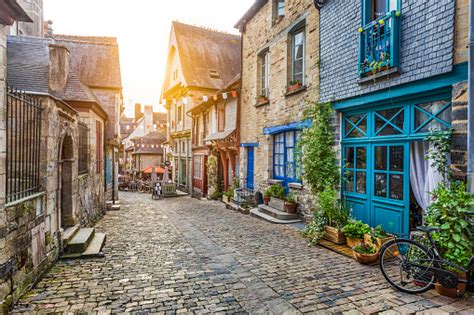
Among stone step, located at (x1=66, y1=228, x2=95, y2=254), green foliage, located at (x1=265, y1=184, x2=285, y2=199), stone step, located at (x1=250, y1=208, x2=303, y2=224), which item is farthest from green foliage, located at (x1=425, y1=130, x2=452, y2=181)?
stone step, located at (x1=66, y1=228, x2=95, y2=254)

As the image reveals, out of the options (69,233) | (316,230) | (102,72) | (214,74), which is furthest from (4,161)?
(214,74)

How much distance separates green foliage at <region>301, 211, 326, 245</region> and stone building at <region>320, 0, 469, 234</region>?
2.70ft

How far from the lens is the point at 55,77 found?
8102 mm

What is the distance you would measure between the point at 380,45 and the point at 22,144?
255 inches

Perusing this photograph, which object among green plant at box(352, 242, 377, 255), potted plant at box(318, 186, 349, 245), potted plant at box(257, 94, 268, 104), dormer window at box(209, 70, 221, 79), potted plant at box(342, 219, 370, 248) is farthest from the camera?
dormer window at box(209, 70, 221, 79)

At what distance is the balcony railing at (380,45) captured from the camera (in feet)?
18.7

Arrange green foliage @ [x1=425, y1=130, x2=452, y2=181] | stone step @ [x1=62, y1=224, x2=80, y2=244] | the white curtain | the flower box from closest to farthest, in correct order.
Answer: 1. green foliage @ [x1=425, y1=130, x2=452, y2=181]
2. the white curtain
3. stone step @ [x1=62, y1=224, x2=80, y2=244]
4. the flower box

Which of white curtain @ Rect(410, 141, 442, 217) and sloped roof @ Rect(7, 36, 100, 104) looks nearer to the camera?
white curtain @ Rect(410, 141, 442, 217)

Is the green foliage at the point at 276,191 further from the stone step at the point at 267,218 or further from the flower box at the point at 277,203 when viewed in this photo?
the stone step at the point at 267,218

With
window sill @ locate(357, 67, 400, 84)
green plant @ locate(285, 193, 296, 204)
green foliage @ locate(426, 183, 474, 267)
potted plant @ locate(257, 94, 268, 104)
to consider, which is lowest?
green plant @ locate(285, 193, 296, 204)

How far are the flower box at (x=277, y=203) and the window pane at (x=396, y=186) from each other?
3.72 meters

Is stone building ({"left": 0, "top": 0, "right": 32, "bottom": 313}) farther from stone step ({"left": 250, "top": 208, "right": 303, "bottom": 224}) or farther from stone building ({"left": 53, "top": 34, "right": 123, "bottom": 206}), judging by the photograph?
stone building ({"left": 53, "top": 34, "right": 123, "bottom": 206})

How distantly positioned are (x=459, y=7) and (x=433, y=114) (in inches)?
64.5

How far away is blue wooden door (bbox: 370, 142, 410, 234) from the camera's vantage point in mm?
5723
